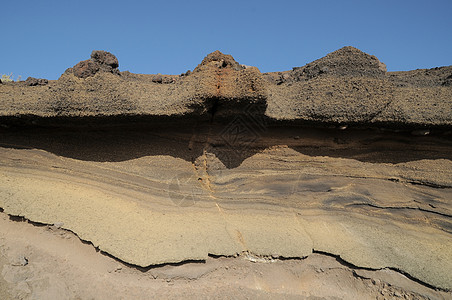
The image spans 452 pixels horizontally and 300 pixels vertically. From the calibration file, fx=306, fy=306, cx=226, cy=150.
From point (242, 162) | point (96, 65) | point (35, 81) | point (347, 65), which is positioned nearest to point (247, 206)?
point (242, 162)

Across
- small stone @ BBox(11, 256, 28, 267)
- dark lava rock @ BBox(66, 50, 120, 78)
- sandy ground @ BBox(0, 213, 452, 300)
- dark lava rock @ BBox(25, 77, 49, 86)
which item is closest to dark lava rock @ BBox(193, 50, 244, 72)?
dark lava rock @ BBox(66, 50, 120, 78)

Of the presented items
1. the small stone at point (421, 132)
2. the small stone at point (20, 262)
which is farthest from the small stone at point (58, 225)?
the small stone at point (421, 132)

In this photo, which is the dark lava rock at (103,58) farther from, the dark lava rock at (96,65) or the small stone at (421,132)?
the small stone at (421,132)

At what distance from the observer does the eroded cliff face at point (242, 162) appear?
238 cm

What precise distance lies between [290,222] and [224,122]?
1020 mm

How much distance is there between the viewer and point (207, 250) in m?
2.33

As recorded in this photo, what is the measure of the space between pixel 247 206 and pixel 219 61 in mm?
1266

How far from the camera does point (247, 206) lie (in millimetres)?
2646

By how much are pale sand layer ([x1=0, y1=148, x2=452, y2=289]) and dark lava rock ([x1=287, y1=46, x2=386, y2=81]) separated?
755 millimetres

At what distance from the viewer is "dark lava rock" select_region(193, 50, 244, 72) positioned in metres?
2.56

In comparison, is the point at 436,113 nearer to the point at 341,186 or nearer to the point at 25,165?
the point at 341,186

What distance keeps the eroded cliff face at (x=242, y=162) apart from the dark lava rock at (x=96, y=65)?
0.04 meters

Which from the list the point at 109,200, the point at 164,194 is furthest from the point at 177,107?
the point at 109,200

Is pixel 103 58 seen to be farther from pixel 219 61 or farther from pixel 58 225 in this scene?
pixel 58 225
